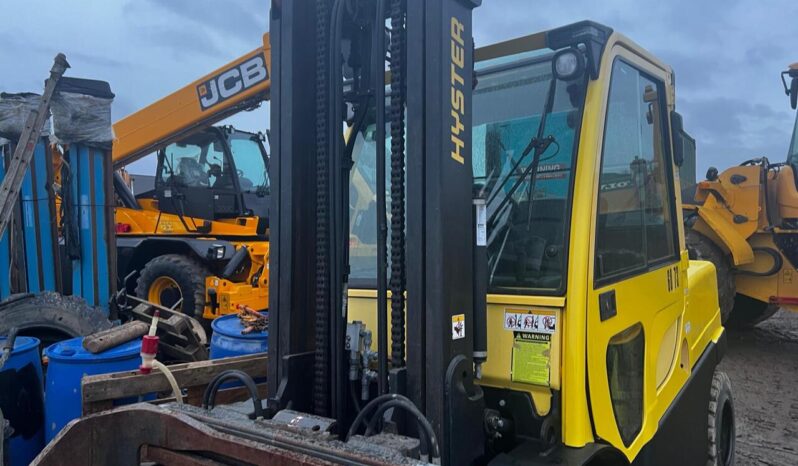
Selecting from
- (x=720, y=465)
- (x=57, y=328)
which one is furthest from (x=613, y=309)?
(x=57, y=328)

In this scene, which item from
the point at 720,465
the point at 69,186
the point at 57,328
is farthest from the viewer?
the point at 69,186

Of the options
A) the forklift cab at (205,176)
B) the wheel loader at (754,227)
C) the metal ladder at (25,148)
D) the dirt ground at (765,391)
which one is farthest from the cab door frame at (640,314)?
the forklift cab at (205,176)

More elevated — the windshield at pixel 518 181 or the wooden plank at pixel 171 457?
the windshield at pixel 518 181

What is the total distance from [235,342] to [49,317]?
6.09ft

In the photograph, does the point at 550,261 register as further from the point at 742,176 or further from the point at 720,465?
the point at 742,176

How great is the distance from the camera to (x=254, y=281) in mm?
7316

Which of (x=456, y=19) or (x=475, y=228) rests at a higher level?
(x=456, y=19)

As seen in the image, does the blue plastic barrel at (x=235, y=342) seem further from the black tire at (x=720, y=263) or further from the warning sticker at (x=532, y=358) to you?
the black tire at (x=720, y=263)

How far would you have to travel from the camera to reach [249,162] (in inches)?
340

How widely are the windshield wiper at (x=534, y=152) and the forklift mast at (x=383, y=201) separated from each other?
392 millimetres

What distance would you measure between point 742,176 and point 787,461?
459 centimetres

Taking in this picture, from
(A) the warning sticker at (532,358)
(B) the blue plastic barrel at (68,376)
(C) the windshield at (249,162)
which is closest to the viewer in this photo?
(A) the warning sticker at (532,358)

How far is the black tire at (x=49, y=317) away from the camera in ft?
13.9

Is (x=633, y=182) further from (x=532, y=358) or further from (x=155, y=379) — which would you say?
(x=155, y=379)
